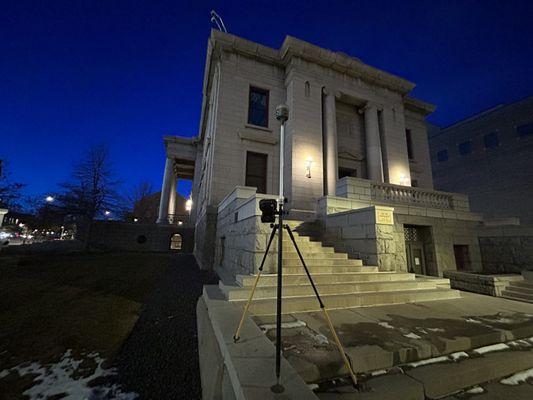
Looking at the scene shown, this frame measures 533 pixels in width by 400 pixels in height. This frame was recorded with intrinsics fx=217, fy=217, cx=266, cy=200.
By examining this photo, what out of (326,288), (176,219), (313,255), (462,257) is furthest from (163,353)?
(176,219)

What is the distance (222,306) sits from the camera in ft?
13.3

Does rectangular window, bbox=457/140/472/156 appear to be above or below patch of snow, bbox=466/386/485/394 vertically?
above

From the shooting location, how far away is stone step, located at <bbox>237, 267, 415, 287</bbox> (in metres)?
A: 4.96

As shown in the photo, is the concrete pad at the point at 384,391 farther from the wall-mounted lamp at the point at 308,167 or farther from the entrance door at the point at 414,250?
the wall-mounted lamp at the point at 308,167

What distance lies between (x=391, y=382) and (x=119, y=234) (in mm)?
25185

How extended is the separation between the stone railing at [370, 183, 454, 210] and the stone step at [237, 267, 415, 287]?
4521 millimetres

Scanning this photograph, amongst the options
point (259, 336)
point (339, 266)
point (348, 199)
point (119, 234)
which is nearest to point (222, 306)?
point (259, 336)

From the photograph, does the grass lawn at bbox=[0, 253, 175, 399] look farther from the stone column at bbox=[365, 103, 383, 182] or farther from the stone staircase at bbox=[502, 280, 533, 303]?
the stone column at bbox=[365, 103, 383, 182]

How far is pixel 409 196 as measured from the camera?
394 inches

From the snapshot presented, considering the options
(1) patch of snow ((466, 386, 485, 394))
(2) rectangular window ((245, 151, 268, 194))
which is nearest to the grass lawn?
(1) patch of snow ((466, 386, 485, 394))

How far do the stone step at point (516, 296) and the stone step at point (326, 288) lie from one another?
2363mm

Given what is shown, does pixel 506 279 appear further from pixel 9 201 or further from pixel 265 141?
pixel 9 201

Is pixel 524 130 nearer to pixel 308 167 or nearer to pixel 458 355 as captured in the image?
pixel 308 167

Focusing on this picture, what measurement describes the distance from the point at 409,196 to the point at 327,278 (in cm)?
719
